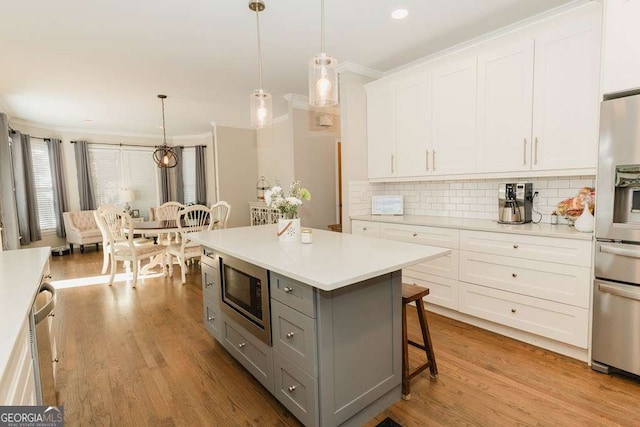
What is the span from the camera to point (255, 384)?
2.11 meters

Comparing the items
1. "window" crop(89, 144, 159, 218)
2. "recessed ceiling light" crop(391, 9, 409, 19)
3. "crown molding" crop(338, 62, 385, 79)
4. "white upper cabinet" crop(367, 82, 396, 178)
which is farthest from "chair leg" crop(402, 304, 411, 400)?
"window" crop(89, 144, 159, 218)

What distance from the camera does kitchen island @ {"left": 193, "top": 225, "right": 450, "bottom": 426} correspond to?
152cm

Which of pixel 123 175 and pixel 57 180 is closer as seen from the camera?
pixel 57 180

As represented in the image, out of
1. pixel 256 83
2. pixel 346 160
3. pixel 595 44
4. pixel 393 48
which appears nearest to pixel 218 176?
pixel 256 83

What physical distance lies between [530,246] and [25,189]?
789 centimetres

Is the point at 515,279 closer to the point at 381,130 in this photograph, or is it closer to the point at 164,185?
the point at 381,130

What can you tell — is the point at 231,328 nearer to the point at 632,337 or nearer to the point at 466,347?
the point at 466,347

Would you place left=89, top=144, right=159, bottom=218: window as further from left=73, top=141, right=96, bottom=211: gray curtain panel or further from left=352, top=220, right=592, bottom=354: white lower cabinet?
left=352, top=220, right=592, bottom=354: white lower cabinet

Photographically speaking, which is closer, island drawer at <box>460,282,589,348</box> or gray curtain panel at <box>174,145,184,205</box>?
island drawer at <box>460,282,589,348</box>

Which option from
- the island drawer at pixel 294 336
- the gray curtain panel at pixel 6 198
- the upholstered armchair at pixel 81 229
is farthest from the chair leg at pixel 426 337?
the upholstered armchair at pixel 81 229

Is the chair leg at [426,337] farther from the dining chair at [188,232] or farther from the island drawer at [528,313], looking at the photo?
the dining chair at [188,232]

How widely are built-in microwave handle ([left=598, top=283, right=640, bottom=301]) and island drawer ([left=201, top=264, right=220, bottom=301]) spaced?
2.61m

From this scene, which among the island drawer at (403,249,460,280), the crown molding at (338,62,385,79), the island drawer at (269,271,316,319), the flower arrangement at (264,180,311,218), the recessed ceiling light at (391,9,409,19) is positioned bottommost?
the island drawer at (403,249,460,280)

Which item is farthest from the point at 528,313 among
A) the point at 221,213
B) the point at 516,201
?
the point at 221,213
